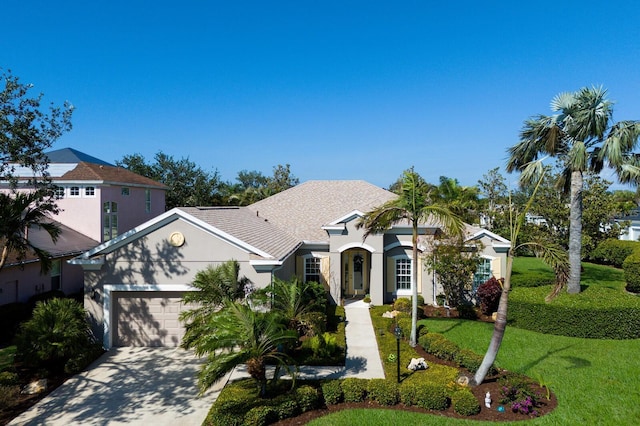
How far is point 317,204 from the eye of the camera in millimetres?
25844

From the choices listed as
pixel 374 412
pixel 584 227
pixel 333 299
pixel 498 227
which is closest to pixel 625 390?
pixel 374 412

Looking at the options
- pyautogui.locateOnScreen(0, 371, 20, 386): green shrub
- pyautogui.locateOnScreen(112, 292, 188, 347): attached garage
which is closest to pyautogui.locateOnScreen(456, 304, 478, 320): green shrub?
pyautogui.locateOnScreen(112, 292, 188, 347): attached garage

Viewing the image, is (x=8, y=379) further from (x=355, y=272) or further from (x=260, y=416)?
(x=355, y=272)

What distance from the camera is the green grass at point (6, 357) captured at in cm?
1239

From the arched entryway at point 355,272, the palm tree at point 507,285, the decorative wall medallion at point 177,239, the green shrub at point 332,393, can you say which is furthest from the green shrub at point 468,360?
the decorative wall medallion at point 177,239

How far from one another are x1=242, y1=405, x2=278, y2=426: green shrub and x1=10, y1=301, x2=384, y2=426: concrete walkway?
1527mm

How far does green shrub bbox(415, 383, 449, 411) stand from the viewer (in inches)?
384

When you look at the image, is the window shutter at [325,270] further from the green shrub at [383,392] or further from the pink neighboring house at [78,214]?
the pink neighboring house at [78,214]

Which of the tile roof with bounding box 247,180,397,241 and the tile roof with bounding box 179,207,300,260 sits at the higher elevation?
the tile roof with bounding box 247,180,397,241

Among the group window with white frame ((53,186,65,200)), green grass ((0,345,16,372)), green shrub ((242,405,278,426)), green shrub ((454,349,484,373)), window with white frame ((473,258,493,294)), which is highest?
window with white frame ((53,186,65,200))

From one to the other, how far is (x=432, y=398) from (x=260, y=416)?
425 centimetres

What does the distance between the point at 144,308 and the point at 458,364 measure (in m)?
11.3

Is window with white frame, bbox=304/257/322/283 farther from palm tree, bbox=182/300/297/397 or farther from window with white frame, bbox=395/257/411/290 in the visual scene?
palm tree, bbox=182/300/297/397

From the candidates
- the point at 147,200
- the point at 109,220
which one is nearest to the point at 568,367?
the point at 109,220
